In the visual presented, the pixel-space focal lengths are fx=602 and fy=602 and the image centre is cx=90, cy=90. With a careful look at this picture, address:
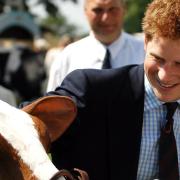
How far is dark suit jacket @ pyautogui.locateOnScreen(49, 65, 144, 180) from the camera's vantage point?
3.40m

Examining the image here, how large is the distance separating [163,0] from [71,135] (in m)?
0.92

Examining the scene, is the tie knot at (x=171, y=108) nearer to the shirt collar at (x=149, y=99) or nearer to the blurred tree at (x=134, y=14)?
the shirt collar at (x=149, y=99)

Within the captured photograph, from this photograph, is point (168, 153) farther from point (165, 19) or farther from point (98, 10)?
point (98, 10)

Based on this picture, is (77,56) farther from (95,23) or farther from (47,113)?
(47,113)

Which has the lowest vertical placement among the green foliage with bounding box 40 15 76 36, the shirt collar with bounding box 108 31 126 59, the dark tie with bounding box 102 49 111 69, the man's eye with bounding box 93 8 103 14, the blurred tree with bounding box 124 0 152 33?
the green foliage with bounding box 40 15 76 36

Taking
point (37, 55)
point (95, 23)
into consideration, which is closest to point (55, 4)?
point (37, 55)

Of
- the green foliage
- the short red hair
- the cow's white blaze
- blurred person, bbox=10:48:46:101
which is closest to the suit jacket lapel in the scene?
the short red hair

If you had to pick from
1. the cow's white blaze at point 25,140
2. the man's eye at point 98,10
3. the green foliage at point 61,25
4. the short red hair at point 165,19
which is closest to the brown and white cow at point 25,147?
the cow's white blaze at point 25,140

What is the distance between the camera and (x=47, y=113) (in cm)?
328

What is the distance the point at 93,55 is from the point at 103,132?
8.50 feet

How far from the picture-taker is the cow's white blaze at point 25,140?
8.69 feet

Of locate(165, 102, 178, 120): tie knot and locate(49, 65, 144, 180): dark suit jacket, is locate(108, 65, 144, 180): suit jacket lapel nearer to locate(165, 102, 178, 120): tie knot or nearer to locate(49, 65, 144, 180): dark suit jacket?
locate(49, 65, 144, 180): dark suit jacket

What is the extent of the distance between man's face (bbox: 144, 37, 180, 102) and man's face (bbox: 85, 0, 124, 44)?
2723 mm

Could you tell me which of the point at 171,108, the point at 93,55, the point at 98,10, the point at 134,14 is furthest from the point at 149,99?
the point at 134,14
